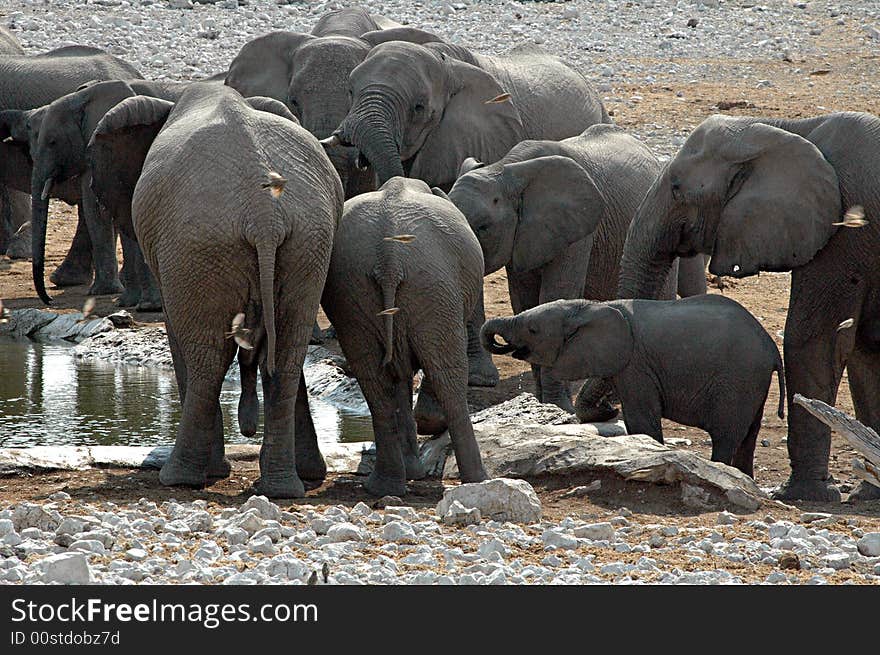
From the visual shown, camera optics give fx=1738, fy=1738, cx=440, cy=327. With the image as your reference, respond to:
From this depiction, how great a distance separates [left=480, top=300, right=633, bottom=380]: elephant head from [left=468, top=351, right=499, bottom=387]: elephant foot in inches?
96.6

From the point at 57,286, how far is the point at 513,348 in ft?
25.2

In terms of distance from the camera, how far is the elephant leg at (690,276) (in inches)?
503

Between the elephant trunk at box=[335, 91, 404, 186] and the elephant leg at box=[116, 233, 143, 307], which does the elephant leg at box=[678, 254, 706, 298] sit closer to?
the elephant trunk at box=[335, 91, 404, 186]

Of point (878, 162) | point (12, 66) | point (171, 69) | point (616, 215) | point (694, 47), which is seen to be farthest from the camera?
point (694, 47)

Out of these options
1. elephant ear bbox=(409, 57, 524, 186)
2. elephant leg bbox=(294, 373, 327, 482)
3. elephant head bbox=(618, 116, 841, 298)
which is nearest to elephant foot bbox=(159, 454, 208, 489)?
elephant leg bbox=(294, 373, 327, 482)

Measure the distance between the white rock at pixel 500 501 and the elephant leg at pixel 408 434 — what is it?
130 cm

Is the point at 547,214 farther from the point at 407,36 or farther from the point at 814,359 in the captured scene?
the point at 407,36

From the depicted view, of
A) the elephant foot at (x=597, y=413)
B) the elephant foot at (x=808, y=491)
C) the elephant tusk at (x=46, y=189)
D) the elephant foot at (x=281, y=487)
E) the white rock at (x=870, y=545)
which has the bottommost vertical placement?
the elephant foot at (x=597, y=413)

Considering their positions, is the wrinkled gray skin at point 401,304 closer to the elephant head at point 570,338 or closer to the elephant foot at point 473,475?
the elephant foot at point 473,475

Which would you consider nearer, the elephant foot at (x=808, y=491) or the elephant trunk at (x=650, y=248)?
the elephant foot at (x=808, y=491)

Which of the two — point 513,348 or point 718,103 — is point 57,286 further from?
point 718,103

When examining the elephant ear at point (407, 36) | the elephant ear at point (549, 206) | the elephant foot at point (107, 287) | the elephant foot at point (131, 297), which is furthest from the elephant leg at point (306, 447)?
the elephant foot at point (107, 287)

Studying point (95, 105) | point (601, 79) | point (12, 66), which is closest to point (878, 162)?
point (95, 105)

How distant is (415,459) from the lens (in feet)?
28.6
